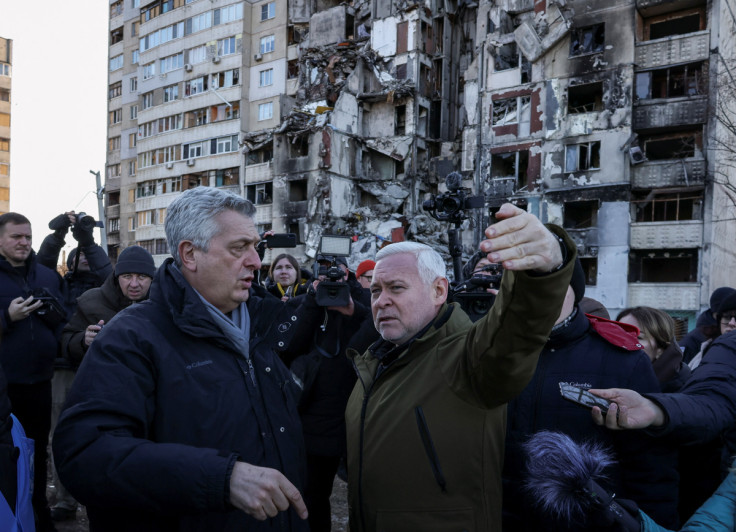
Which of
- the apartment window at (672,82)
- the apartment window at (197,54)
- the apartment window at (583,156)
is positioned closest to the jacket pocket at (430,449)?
the apartment window at (583,156)

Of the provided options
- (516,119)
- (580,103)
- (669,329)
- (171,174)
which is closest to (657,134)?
(580,103)

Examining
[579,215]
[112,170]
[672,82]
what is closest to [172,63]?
[112,170]

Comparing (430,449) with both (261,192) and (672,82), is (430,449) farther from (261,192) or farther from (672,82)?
(261,192)

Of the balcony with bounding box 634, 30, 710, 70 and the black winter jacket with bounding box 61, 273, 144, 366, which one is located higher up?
the balcony with bounding box 634, 30, 710, 70

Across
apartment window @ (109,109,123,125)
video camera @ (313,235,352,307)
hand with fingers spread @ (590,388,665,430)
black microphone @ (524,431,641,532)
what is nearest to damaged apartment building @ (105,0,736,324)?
apartment window @ (109,109,123,125)

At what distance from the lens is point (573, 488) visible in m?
2.01

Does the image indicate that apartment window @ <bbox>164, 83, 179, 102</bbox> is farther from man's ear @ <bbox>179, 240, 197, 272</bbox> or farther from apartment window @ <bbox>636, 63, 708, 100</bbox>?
man's ear @ <bbox>179, 240, 197, 272</bbox>

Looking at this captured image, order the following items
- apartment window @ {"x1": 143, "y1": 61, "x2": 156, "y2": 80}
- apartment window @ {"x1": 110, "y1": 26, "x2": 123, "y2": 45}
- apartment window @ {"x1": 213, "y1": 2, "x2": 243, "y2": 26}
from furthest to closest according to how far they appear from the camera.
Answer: apartment window @ {"x1": 110, "y1": 26, "x2": 123, "y2": 45}, apartment window @ {"x1": 143, "y1": 61, "x2": 156, "y2": 80}, apartment window @ {"x1": 213, "y1": 2, "x2": 243, "y2": 26}

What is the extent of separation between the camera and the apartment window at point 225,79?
135 feet

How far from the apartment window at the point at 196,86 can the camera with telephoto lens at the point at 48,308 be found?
1622 inches

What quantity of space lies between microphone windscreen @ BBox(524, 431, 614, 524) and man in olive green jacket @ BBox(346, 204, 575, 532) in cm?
24

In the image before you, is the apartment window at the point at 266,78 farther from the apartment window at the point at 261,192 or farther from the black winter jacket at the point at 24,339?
the black winter jacket at the point at 24,339

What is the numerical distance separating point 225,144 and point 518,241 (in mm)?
41246

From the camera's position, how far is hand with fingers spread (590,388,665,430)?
220 centimetres
